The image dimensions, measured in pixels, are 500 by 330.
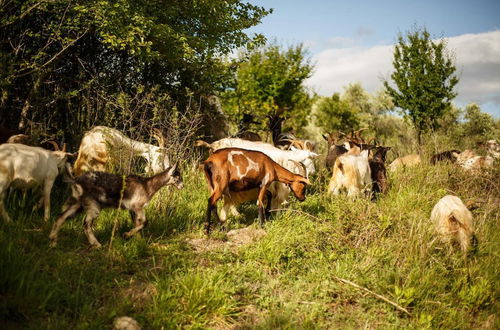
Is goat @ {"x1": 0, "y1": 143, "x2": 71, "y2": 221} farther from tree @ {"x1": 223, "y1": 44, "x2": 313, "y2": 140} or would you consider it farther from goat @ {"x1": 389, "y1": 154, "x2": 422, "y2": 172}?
tree @ {"x1": 223, "y1": 44, "x2": 313, "y2": 140}

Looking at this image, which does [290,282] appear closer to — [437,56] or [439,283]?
[439,283]

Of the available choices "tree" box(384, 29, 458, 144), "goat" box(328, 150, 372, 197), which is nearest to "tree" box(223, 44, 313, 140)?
"tree" box(384, 29, 458, 144)

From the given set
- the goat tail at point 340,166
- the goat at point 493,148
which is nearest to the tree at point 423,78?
the goat at point 493,148

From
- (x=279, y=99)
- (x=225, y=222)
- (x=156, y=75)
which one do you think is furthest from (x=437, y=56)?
(x=225, y=222)

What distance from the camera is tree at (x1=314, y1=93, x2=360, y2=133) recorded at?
2747 centimetres

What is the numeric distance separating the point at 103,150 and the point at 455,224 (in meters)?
5.97

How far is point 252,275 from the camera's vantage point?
4969 mm

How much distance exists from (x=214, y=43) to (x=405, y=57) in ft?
31.2

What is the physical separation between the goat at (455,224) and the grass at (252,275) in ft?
0.75

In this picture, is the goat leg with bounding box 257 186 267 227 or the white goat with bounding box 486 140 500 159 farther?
the white goat with bounding box 486 140 500 159

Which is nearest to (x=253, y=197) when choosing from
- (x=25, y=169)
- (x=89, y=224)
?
(x=89, y=224)

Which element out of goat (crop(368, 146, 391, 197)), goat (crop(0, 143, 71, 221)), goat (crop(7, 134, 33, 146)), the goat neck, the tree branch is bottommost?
the tree branch

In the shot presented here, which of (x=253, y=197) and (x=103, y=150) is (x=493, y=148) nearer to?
(x=253, y=197)

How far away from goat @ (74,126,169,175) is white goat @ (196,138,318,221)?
90cm
